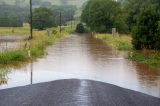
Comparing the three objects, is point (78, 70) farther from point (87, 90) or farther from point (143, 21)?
point (143, 21)

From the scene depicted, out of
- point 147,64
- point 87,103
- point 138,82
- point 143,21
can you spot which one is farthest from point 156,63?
point 87,103

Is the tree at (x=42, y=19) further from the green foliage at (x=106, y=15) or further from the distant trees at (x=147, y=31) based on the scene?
the distant trees at (x=147, y=31)

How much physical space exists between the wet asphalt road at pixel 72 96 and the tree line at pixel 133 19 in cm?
1611

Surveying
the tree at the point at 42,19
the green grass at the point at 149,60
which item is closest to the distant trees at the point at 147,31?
the green grass at the point at 149,60

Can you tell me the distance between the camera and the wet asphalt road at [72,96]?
38.3 feet

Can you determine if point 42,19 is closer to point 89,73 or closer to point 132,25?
point 132,25

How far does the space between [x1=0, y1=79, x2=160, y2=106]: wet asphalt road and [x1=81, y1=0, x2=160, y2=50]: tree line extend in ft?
52.8

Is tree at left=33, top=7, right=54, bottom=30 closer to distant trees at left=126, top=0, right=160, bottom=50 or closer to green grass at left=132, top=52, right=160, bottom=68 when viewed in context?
distant trees at left=126, top=0, right=160, bottom=50

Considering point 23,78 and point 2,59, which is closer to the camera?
point 23,78

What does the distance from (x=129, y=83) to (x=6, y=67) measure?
7.92 metres

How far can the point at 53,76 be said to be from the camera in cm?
2094

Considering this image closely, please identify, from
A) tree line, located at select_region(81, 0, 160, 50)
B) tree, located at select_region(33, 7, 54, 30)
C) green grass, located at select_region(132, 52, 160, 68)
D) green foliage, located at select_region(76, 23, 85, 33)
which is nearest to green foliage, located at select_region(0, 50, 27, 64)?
green grass, located at select_region(132, 52, 160, 68)

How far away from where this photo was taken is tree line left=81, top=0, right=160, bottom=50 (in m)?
35.6

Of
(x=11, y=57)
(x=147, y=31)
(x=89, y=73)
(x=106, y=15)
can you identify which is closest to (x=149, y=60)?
(x=89, y=73)
